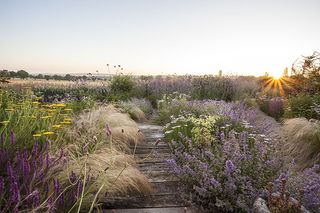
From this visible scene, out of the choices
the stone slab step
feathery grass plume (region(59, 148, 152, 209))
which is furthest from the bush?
feathery grass plume (region(59, 148, 152, 209))

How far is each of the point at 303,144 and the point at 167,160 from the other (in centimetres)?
303

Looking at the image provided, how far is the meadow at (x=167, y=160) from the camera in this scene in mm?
3004

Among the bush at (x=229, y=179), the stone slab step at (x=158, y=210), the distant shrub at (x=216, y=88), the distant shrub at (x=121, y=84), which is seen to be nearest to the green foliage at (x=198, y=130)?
the bush at (x=229, y=179)

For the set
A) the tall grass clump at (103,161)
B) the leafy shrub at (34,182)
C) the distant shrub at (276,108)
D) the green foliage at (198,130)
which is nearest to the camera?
the leafy shrub at (34,182)

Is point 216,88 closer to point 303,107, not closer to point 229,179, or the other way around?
point 303,107

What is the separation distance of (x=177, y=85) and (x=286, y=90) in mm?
4509

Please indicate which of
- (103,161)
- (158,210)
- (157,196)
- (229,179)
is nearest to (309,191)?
(229,179)

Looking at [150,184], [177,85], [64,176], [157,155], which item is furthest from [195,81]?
[64,176]

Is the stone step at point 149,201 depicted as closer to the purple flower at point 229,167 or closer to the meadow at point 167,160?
the meadow at point 167,160

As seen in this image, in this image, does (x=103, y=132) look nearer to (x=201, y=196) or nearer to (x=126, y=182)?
(x=126, y=182)

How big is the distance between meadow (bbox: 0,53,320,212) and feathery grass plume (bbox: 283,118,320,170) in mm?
17

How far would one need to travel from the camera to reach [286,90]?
1395 centimetres

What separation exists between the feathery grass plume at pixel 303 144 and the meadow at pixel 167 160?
2cm

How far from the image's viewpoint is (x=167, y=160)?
167 inches
